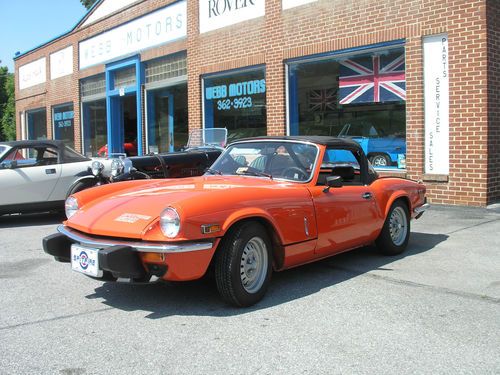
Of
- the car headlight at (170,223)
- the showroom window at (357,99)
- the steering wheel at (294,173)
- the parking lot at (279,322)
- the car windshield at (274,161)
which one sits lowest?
the parking lot at (279,322)

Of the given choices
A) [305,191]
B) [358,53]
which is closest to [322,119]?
[358,53]

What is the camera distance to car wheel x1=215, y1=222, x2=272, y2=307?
13.2ft

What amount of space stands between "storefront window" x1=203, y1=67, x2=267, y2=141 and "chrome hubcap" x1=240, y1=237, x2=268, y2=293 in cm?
832

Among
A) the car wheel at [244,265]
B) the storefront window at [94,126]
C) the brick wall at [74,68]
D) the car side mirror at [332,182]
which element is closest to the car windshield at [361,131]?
the brick wall at [74,68]

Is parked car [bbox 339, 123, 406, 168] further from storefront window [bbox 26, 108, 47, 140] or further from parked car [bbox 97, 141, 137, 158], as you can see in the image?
storefront window [bbox 26, 108, 47, 140]

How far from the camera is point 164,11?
49.5 ft

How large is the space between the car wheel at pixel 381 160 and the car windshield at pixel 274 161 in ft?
17.8

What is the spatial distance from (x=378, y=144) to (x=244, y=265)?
6.98 m

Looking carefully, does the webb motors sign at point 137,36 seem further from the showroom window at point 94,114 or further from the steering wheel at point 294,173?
the steering wheel at point 294,173

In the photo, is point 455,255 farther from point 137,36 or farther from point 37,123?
point 37,123

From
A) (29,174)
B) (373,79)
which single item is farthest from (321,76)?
(29,174)

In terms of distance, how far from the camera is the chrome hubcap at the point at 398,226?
6047mm

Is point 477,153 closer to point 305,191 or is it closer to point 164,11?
point 305,191

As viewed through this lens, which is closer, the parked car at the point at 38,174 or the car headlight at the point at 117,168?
the car headlight at the point at 117,168
